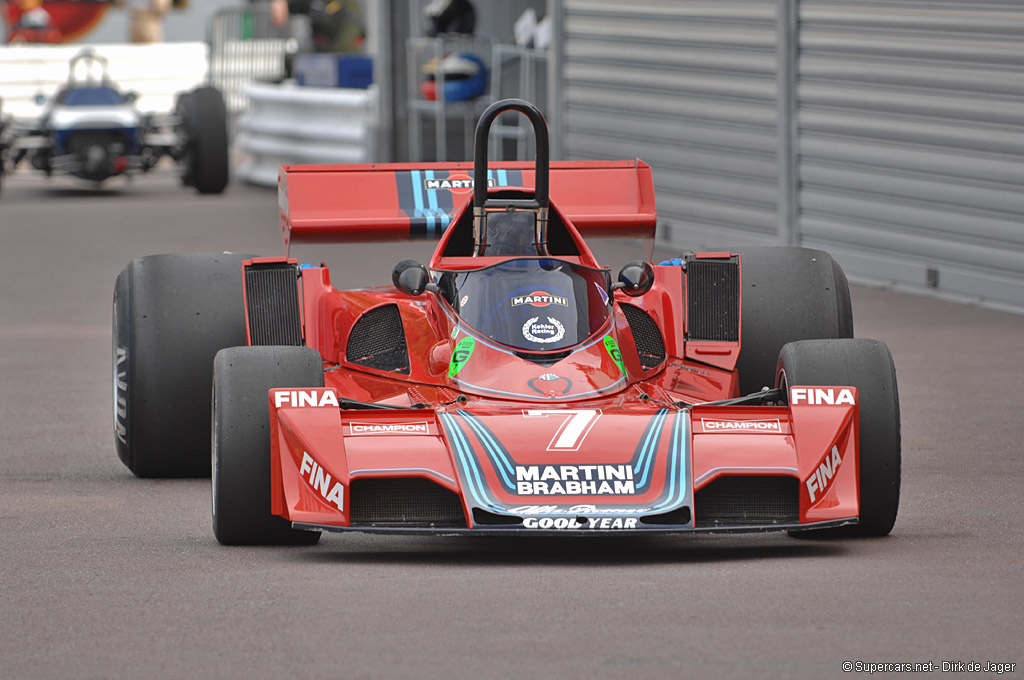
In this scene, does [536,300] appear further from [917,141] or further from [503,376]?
[917,141]

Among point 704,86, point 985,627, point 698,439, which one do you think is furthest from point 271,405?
point 704,86

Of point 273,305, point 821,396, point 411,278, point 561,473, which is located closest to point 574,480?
point 561,473

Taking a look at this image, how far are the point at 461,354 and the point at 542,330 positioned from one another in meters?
0.33

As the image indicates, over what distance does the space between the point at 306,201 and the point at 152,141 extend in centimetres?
1664

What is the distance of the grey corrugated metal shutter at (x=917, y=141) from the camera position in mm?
13680

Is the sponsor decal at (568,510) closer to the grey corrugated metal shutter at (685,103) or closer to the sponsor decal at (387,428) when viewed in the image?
the sponsor decal at (387,428)

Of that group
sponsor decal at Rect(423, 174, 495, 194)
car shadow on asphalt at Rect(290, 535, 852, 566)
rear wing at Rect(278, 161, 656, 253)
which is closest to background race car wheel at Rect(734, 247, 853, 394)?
rear wing at Rect(278, 161, 656, 253)

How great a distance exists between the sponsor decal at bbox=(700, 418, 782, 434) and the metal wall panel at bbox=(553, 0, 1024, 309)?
7.44 metres

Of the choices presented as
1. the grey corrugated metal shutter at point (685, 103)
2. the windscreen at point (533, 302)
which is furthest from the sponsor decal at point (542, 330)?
the grey corrugated metal shutter at point (685, 103)

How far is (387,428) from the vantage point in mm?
6531

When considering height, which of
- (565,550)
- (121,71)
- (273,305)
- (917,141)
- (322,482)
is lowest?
(565,550)

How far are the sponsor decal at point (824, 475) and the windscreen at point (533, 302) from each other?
1351 mm

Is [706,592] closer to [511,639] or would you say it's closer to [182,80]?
[511,639]

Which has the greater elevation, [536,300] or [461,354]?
[536,300]
